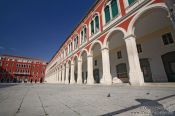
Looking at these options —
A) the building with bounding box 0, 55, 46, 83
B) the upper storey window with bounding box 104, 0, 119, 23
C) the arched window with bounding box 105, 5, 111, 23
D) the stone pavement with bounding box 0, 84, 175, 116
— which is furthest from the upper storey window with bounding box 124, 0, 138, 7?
the building with bounding box 0, 55, 46, 83

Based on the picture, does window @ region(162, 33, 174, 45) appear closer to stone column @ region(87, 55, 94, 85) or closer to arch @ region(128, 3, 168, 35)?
arch @ region(128, 3, 168, 35)

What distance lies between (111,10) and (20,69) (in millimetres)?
61522

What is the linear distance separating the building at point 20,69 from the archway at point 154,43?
202ft

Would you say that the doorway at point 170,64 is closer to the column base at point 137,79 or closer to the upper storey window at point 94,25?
the column base at point 137,79

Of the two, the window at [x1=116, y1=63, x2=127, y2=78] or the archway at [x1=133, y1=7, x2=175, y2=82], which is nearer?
the archway at [x1=133, y1=7, x2=175, y2=82]

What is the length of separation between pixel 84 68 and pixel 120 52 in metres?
10.4

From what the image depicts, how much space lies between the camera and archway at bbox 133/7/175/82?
32.4ft

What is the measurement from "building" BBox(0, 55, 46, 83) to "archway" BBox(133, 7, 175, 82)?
202ft

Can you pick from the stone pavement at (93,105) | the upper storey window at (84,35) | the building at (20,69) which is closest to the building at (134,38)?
the upper storey window at (84,35)

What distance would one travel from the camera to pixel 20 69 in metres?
57.5

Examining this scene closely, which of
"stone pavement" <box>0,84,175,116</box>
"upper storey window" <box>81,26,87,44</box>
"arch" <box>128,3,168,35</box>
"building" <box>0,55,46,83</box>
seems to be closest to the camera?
"stone pavement" <box>0,84,175,116</box>

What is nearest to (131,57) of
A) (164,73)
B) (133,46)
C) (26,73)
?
(133,46)

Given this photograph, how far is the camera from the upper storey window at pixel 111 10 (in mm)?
11031

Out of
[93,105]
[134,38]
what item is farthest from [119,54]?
[93,105]
